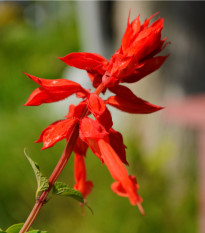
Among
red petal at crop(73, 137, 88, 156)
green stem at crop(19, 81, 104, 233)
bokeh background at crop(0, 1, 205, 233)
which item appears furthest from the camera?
bokeh background at crop(0, 1, 205, 233)

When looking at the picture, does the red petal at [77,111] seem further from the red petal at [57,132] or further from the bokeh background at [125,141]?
the bokeh background at [125,141]

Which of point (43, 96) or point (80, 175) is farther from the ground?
point (43, 96)

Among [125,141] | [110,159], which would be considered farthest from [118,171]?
[125,141]

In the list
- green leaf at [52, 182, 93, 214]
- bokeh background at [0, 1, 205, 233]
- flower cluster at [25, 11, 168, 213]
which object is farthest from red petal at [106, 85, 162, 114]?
bokeh background at [0, 1, 205, 233]

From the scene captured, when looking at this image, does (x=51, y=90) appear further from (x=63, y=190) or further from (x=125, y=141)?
(x=125, y=141)

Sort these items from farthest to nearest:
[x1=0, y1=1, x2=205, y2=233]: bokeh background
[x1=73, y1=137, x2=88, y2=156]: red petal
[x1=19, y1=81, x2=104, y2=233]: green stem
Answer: [x1=0, y1=1, x2=205, y2=233]: bokeh background → [x1=73, y1=137, x2=88, y2=156]: red petal → [x1=19, y1=81, x2=104, y2=233]: green stem

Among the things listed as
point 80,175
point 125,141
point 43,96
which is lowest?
point 125,141

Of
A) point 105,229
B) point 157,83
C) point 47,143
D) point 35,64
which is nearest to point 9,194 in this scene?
point 105,229

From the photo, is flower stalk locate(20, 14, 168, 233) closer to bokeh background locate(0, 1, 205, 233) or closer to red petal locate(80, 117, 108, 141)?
red petal locate(80, 117, 108, 141)
